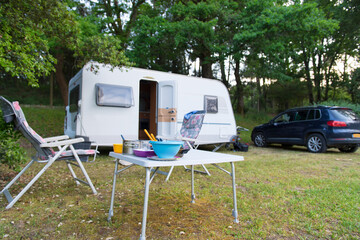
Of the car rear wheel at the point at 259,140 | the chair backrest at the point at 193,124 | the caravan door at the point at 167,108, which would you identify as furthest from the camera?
the car rear wheel at the point at 259,140

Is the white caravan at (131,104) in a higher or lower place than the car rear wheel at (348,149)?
higher

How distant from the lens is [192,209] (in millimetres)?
2670

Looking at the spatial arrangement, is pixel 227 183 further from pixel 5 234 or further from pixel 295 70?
pixel 295 70

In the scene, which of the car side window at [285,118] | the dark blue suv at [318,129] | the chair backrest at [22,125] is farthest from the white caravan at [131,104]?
the chair backrest at [22,125]

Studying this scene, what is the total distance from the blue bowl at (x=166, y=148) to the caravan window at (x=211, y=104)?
545 cm

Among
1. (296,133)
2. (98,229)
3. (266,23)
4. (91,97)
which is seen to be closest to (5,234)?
(98,229)

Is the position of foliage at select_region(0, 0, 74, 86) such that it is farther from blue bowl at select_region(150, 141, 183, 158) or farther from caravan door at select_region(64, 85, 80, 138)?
blue bowl at select_region(150, 141, 183, 158)

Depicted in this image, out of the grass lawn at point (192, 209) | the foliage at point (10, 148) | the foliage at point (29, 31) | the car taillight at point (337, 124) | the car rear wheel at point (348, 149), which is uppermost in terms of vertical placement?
the foliage at point (29, 31)

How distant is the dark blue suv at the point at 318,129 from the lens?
6693 millimetres

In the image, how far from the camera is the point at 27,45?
14.4 ft

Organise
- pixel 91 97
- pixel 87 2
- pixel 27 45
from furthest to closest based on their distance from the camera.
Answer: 1. pixel 87 2
2. pixel 91 97
3. pixel 27 45

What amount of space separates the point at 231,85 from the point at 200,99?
15.2m

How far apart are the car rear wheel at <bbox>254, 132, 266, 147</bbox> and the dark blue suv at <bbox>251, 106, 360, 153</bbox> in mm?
122

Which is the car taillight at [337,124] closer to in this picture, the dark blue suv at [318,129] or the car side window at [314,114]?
the dark blue suv at [318,129]
